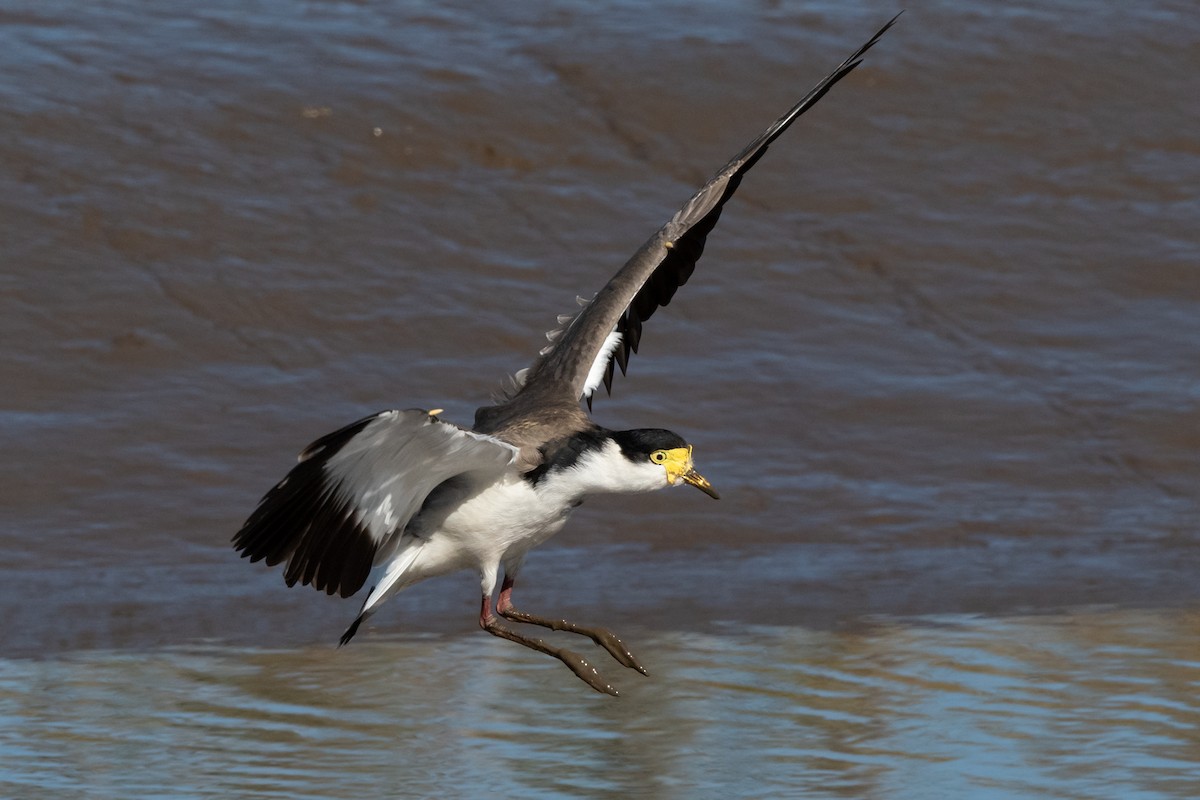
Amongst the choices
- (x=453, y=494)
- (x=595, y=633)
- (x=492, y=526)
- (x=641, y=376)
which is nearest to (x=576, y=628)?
(x=595, y=633)

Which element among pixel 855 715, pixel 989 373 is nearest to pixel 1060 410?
pixel 989 373

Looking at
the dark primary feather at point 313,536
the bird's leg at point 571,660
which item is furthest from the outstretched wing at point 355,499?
the bird's leg at point 571,660

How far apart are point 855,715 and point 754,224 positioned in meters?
5.49

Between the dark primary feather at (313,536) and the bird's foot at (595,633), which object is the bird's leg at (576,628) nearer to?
the bird's foot at (595,633)

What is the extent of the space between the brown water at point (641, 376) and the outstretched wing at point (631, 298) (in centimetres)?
122

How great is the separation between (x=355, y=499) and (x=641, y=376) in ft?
15.7

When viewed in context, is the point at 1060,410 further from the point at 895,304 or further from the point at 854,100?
the point at 854,100

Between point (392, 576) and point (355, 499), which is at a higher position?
point (355, 499)

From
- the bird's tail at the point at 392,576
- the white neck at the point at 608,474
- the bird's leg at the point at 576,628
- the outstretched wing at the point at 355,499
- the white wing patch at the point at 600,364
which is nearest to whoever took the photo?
the outstretched wing at the point at 355,499

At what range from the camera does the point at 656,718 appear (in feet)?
24.5

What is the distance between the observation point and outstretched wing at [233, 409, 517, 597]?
19.8ft

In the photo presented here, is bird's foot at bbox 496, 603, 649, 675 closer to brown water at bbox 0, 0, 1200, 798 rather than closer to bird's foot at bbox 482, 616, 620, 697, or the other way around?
bird's foot at bbox 482, 616, 620, 697

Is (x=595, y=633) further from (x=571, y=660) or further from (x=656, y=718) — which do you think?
(x=656, y=718)

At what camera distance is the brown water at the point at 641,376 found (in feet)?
24.2
